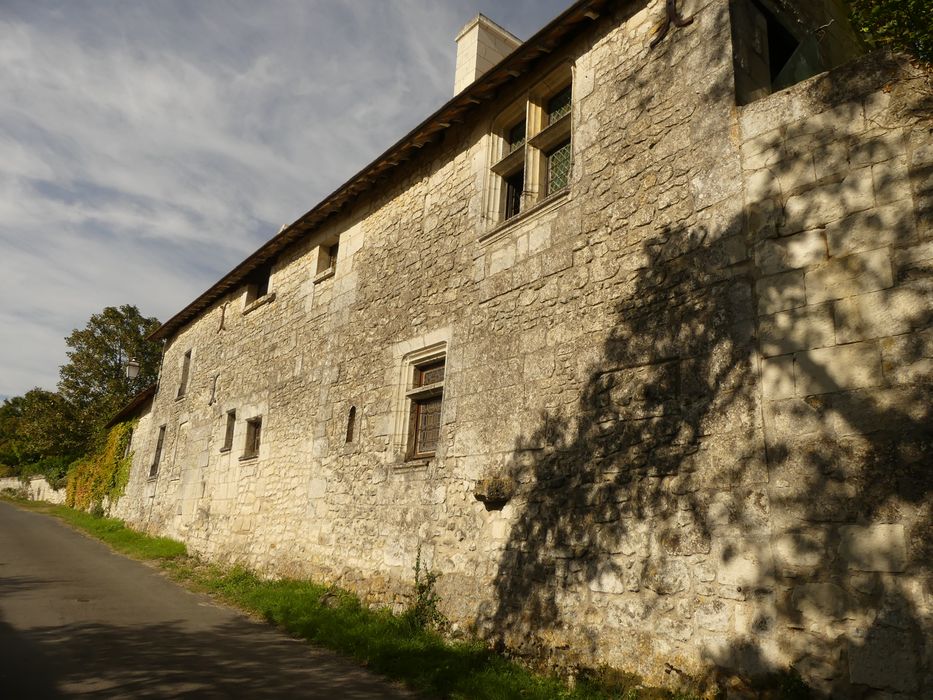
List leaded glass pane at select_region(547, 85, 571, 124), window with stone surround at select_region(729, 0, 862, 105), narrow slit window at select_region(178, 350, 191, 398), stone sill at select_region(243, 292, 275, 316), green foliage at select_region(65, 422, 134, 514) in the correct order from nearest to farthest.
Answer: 1. window with stone surround at select_region(729, 0, 862, 105)
2. leaded glass pane at select_region(547, 85, 571, 124)
3. stone sill at select_region(243, 292, 275, 316)
4. narrow slit window at select_region(178, 350, 191, 398)
5. green foliage at select_region(65, 422, 134, 514)

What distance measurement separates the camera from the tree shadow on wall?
352 cm

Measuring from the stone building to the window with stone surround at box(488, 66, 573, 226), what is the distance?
31mm

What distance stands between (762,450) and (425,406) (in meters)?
4.14

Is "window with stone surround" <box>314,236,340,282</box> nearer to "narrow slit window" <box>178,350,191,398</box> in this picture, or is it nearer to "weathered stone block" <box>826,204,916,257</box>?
"narrow slit window" <box>178,350,191,398</box>

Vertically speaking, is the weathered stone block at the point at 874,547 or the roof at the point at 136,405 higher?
the roof at the point at 136,405

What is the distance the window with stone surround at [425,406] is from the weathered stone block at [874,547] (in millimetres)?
4220

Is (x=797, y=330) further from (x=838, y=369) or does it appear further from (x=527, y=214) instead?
(x=527, y=214)

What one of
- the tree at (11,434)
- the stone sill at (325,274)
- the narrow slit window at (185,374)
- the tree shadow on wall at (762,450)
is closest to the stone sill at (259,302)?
the stone sill at (325,274)

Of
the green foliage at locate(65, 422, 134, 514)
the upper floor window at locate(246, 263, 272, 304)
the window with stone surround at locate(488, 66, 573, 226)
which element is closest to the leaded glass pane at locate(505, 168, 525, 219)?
the window with stone surround at locate(488, 66, 573, 226)

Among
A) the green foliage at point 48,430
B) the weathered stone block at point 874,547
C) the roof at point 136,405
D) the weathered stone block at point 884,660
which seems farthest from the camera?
the green foliage at point 48,430

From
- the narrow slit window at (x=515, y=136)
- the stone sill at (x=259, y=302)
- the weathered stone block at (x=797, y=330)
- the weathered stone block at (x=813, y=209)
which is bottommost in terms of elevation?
the weathered stone block at (x=797, y=330)

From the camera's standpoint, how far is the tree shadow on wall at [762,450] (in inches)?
138

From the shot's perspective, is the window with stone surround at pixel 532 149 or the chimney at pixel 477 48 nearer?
the window with stone surround at pixel 532 149

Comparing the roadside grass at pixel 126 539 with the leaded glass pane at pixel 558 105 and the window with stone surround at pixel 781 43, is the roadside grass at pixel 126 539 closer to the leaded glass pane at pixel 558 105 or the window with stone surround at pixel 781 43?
the leaded glass pane at pixel 558 105
